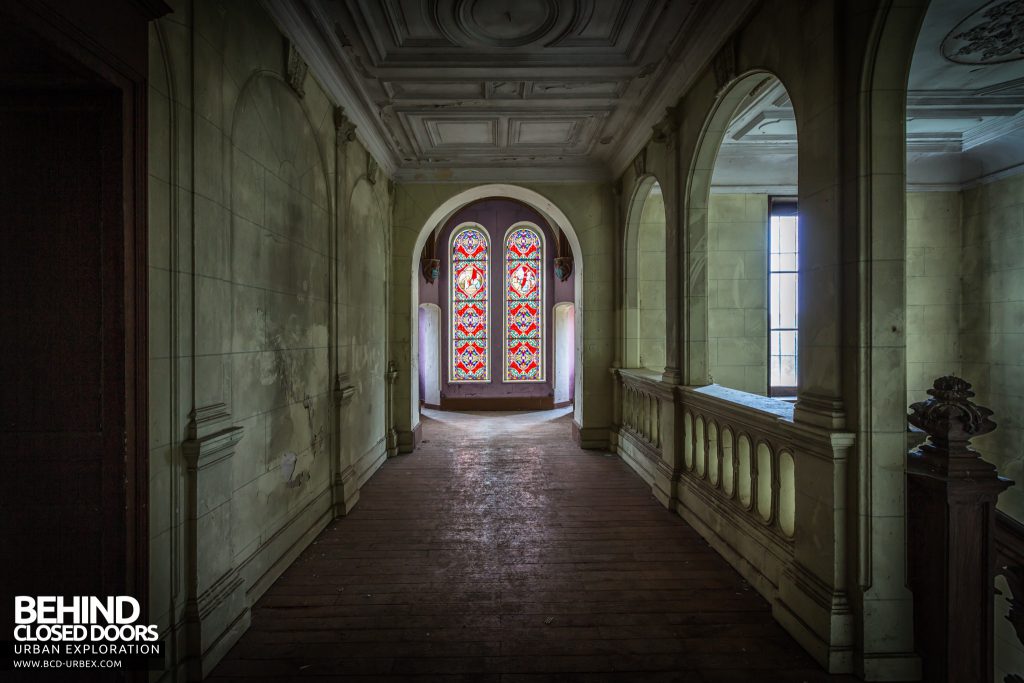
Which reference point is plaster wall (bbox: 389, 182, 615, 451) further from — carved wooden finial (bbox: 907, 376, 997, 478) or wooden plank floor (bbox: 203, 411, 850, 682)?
carved wooden finial (bbox: 907, 376, 997, 478)

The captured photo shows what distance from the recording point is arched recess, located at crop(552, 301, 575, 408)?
11.4 m

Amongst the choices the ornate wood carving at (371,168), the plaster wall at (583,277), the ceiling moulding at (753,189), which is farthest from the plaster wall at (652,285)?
the ornate wood carving at (371,168)

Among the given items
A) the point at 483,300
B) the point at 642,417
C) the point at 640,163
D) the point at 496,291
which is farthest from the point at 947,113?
the point at 483,300

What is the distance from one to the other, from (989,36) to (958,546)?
3859 mm

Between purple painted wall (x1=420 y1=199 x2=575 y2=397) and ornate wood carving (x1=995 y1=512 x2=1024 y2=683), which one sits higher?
purple painted wall (x1=420 y1=199 x2=575 y2=397)

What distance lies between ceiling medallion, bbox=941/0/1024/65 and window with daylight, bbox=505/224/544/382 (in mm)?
8015

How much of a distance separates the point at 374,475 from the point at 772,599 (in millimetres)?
4069

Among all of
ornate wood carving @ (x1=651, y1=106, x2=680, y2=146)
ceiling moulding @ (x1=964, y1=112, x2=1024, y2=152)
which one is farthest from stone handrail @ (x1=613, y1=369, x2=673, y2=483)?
ceiling moulding @ (x1=964, y1=112, x2=1024, y2=152)

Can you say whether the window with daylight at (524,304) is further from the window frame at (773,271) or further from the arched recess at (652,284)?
the window frame at (773,271)

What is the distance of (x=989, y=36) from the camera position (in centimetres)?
361

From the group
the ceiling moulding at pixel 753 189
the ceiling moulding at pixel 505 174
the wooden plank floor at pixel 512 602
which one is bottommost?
the wooden plank floor at pixel 512 602

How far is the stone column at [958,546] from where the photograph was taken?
2121 mm

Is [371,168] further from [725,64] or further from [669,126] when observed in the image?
[725,64]

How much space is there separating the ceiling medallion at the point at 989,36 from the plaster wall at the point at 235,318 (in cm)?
484
